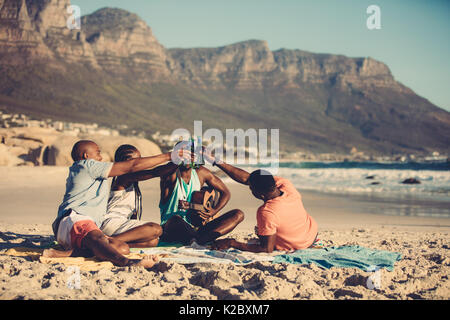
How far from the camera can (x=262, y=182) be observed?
194 inches

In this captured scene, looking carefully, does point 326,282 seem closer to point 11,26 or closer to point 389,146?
point 11,26

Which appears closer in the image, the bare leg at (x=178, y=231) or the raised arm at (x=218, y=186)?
the bare leg at (x=178, y=231)

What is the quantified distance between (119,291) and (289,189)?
2235 millimetres

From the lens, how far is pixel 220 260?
484cm

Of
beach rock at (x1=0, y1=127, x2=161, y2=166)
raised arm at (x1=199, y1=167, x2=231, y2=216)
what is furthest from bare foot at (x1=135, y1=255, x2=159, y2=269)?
beach rock at (x1=0, y1=127, x2=161, y2=166)

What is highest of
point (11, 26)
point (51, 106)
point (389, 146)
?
point (11, 26)

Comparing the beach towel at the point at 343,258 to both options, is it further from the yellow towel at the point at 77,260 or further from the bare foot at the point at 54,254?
the bare foot at the point at 54,254

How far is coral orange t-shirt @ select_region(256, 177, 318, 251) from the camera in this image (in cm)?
497

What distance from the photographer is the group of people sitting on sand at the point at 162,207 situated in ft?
15.7

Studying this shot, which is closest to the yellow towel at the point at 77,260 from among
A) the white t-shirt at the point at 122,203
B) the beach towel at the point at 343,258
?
the white t-shirt at the point at 122,203

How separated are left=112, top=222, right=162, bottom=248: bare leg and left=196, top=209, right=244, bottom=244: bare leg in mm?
565

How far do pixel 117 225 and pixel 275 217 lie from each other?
1845mm
